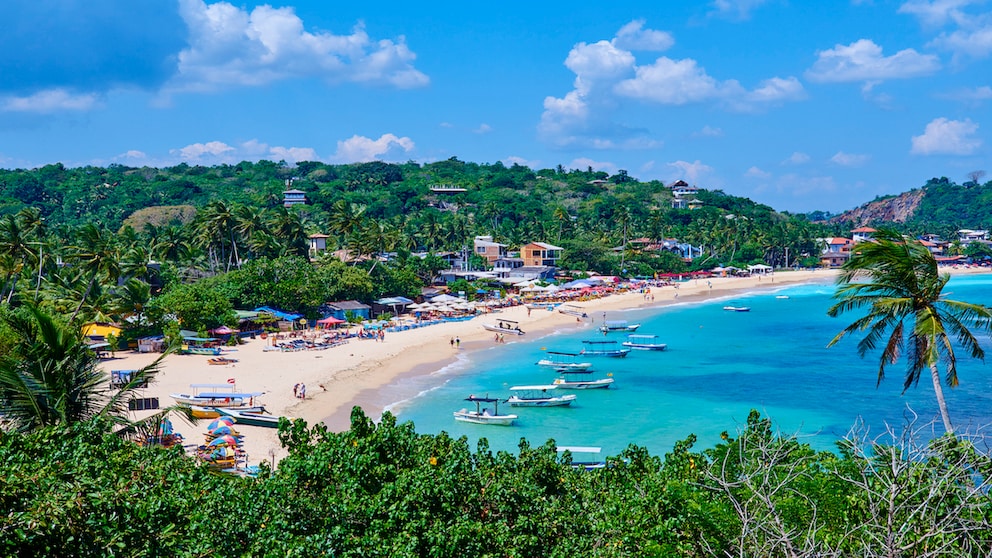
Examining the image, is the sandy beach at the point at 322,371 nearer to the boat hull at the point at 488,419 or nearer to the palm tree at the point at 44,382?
the boat hull at the point at 488,419

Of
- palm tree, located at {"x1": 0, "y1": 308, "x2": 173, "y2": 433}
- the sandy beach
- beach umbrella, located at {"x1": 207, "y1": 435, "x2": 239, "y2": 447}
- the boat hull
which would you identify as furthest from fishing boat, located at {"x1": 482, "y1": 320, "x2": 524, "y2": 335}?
palm tree, located at {"x1": 0, "y1": 308, "x2": 173, "y2": 433}

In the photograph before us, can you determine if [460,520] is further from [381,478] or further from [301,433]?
[301,433]

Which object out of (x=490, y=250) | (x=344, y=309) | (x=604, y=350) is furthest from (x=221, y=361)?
(x=490, y=250)

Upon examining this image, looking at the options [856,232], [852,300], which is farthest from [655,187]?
[852,300]

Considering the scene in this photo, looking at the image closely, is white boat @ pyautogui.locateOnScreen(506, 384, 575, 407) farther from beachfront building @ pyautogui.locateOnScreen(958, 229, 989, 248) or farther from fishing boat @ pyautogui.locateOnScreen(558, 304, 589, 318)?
beachfront building @ pyautogui.locateOnScreen(958, 229, 989, 248)

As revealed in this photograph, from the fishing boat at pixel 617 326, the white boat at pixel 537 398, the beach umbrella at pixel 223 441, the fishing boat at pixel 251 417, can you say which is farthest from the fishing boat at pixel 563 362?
the beach umbrella at pixel 223 441

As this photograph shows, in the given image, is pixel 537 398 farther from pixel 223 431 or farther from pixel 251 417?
pixel 223 431
